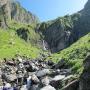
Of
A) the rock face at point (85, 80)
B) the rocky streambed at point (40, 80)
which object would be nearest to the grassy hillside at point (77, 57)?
the rocky streambed at point (40, 80)

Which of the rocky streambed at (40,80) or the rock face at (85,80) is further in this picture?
the rocky streambed at (40,80)

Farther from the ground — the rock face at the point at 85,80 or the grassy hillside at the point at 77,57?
the grassy hillside at the point at 77,57

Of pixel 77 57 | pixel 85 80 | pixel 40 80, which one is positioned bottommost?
pixel 40 80

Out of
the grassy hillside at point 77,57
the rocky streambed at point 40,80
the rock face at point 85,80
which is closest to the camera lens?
the rock face at point 85,80

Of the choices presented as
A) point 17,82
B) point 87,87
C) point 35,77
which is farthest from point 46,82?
point 87,87

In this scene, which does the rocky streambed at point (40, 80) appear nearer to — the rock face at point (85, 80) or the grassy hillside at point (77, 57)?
the grassy hillside at point (77, 57)

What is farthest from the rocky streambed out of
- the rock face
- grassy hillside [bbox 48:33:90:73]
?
the rock face

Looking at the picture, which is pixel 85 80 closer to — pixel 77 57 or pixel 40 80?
pixel 40 80

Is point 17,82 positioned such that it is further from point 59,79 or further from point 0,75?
point 59,79

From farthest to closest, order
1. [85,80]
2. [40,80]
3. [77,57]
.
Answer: [77,57], [40,80], [85,80]

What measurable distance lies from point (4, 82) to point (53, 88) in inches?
750

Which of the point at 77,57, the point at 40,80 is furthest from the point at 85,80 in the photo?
the point at 77,57

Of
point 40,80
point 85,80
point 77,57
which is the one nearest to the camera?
point 85,80

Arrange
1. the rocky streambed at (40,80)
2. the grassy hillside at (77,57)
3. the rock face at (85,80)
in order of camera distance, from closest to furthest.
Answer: the rock face at (85,80) → the rocky streambed at (40,80) → the grassy hillside at (77,57)
